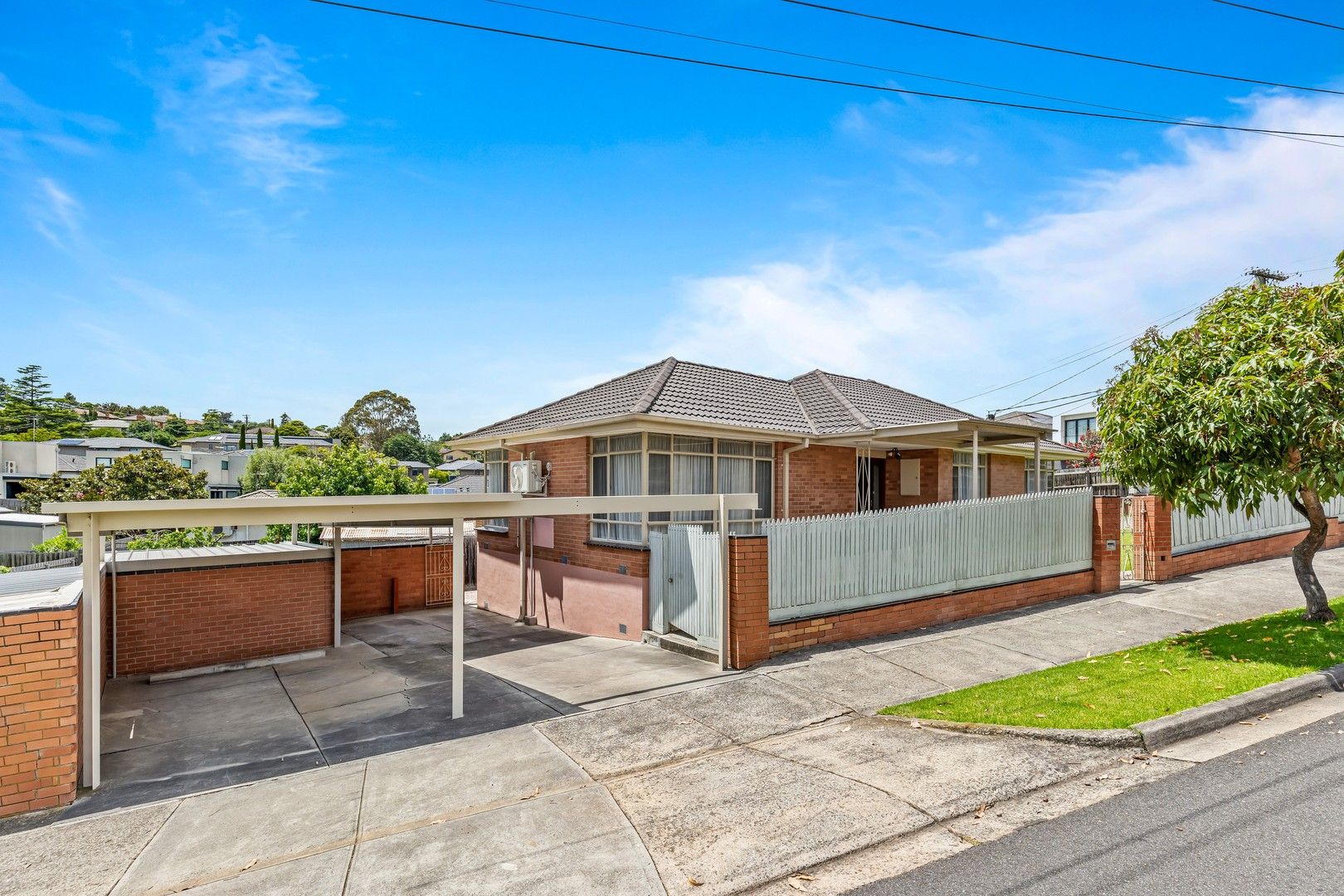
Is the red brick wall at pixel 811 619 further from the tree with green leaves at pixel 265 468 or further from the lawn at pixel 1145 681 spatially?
the tree with green leaves at pixel 265 468

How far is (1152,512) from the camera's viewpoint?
12742 millimetres

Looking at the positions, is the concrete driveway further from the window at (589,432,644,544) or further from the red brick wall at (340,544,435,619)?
the red brick wall at (340,544,435,619)

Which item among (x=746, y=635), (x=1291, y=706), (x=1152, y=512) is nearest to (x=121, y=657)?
(x=746, y=635)

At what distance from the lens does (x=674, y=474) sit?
11969 mm

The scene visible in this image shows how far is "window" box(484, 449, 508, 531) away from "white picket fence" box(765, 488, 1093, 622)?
8.28 m

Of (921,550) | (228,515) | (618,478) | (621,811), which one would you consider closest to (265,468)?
(618,478)

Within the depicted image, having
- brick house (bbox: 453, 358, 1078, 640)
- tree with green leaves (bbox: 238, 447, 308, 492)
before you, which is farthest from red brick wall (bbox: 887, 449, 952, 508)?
tree with green leaves (bbox: 238, 447, 308, 492)

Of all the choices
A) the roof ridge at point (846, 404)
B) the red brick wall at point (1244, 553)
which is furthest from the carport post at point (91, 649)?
the red brick wall at point (1244, 553)

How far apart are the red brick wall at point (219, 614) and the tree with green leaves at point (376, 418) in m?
63.2

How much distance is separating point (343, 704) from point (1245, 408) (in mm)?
11048

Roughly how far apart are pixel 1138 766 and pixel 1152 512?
9.04m

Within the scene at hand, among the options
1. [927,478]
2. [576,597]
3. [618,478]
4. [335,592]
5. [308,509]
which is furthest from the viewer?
[927,478]

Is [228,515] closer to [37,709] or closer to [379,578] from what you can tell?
[37,709]

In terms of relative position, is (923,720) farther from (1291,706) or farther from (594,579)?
(594,579)
